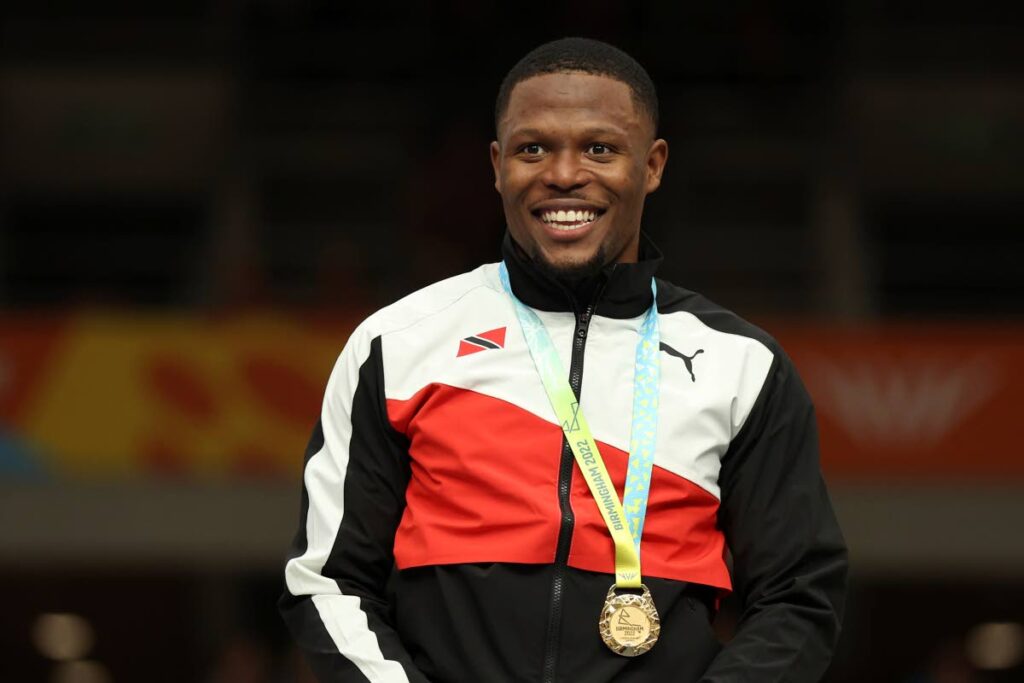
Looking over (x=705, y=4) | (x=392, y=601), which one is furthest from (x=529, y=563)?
(x=705, y=4)

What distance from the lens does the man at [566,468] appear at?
7.48 ft

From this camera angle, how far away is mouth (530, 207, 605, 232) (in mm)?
2424

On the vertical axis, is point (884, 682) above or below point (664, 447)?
below

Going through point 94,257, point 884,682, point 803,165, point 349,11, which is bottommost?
point 884,682

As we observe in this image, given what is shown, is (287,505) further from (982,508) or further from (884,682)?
(884,682)

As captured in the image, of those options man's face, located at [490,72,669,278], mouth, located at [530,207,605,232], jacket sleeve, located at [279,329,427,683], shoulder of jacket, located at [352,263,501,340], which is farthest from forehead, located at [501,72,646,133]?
jacket sleeve, located at [279,329,427,683]

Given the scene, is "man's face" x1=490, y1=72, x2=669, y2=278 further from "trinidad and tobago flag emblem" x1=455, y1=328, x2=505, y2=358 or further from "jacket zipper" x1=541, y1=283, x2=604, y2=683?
"jacket zipper" x1=541, y1=283, x2=604, y2=683

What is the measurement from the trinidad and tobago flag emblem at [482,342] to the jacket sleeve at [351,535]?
4.6 inches

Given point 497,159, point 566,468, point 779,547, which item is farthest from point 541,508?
point 497,159

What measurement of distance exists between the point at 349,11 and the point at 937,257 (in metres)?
4.67

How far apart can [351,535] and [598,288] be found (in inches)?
18.7

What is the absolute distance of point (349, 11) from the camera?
1324cm

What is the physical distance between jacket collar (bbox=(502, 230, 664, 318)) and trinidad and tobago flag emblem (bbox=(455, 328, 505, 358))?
65 millimetres

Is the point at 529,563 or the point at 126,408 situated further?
the point at 126,408
